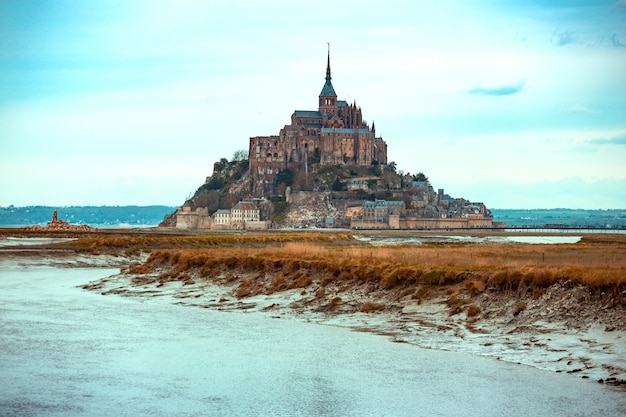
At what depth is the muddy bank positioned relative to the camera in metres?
18.7

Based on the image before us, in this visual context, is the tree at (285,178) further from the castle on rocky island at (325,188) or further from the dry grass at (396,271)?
the dry grass at (396,271)

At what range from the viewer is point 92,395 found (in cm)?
1641

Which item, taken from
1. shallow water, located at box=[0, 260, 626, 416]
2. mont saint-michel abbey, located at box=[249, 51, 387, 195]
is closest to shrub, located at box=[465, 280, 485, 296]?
shallow water, located at box=[0, 260, 626, 416]

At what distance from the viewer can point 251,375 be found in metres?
18.2

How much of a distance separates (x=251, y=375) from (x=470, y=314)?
7404 millimetres

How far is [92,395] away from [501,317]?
10.8 metres

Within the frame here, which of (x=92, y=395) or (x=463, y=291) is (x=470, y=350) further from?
(x=92, y=395)

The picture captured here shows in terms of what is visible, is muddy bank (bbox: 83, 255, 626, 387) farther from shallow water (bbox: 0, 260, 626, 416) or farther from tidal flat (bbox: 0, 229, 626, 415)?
shallow water (bbox: 0, 260, 626, 416)

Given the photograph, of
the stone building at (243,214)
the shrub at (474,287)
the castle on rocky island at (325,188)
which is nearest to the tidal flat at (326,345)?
the shrub at (474,287)

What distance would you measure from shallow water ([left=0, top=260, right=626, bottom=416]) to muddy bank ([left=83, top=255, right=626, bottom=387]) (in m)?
0.83

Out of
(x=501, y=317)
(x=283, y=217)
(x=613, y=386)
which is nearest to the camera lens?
(x=613, y=386)

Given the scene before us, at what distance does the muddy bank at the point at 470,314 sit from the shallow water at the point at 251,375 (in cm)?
83

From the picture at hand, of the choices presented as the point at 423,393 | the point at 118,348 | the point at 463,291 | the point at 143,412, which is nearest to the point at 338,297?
the point at 463,291

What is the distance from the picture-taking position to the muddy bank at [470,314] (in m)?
18.7
